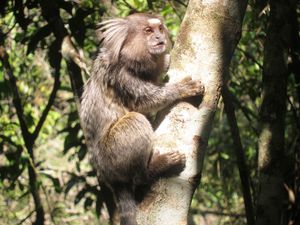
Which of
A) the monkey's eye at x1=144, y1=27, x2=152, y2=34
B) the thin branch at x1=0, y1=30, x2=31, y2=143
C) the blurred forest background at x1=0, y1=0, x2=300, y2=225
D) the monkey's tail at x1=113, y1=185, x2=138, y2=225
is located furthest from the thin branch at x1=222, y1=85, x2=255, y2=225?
the thin branch at x1=0, y1=30, x2=31, y2=143

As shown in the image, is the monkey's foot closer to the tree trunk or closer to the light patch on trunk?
the tree trunk

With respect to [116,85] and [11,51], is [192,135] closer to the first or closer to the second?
[116,85]

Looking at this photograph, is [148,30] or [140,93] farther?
[148,30]

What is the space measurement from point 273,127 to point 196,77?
1358 mm

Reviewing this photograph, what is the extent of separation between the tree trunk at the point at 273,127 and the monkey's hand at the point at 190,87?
132 centimetres

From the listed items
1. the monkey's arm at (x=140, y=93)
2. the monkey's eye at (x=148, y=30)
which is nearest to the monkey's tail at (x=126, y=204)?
the monkey's arm at (x=140, y=93)

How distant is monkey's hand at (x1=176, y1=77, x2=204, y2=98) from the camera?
9.44 ft

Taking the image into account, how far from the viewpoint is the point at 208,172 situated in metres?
8.98

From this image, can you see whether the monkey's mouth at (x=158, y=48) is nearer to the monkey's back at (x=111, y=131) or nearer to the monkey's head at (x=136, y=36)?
the monkey's head at (x=136, y=36)

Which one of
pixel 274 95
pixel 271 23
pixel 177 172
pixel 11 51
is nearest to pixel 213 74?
pixel 177 172

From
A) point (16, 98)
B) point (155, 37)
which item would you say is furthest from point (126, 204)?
point (16, 98)

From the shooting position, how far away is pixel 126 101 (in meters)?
4.24

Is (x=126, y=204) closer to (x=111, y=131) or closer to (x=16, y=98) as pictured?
(x=111, y=131)

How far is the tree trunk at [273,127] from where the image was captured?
406 cm
